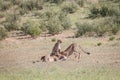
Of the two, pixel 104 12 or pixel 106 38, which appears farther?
pixel 104 12

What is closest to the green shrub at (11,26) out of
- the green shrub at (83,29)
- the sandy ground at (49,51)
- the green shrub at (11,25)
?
the green shrub at (11,25)

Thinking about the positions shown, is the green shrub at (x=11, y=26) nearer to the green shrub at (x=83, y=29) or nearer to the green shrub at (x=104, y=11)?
the green shrub at (x=83, y=29)

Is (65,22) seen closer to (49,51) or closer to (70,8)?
(70,8)

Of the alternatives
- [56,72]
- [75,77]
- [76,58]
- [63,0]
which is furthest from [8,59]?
[63,0]

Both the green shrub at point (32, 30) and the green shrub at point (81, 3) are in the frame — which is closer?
the green shrub at point (32, 30)

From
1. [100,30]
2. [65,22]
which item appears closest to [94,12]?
[65,22]

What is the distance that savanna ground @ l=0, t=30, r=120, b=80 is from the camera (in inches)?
629

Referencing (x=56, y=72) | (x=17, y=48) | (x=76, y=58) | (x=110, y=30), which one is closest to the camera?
(x=56, y=72)

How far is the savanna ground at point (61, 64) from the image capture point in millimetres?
15969

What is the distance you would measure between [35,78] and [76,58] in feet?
17.3

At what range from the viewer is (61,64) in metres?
19.1

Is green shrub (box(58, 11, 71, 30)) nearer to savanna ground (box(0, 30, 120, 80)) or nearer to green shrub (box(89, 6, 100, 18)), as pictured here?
green shrub (box(89, 6, 100, 18))

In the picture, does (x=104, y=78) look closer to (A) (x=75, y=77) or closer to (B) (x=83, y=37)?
(A) (x=75, y=77)

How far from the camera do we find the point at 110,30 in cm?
3234
